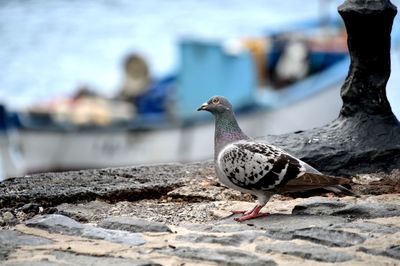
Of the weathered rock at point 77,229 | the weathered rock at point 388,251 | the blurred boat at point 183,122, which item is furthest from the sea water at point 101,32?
the weathered rock at point 388,251

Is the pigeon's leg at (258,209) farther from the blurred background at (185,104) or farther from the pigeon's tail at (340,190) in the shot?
the blurred background at (185,104)

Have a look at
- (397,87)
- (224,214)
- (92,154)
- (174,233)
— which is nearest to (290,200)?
(224,214)

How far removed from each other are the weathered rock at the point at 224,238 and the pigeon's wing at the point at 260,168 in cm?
30

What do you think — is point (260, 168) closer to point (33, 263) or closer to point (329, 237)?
point (329, 237)

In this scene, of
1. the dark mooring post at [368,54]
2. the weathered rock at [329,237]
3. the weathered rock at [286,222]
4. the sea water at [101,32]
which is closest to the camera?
the weathered rock at [329,237]

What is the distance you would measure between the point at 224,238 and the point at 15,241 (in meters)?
0.92

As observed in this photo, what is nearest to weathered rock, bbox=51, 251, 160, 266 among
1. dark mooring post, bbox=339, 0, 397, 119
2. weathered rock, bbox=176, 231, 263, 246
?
weathered rock, bbox=176, 231, 263, 246

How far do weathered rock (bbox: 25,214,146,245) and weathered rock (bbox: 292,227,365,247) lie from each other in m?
0.71

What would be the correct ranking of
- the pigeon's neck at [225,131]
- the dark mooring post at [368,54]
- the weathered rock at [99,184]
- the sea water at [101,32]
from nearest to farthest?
the pigeon's neck at [225,131]
the weathered rock at [99,184]
the dark mooring post at [368,54]
the sea water at [101,32]

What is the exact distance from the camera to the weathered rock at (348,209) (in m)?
5.34

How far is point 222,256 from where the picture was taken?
15.5 feet

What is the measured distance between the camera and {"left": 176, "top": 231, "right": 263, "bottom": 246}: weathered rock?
494 cm

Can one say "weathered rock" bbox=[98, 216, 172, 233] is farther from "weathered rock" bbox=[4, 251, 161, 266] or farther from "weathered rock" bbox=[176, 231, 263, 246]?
"weathered rock" bbox=[4, 251, 161, 266]

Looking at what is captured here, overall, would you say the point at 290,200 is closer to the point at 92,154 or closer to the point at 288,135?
the point at 288,135
